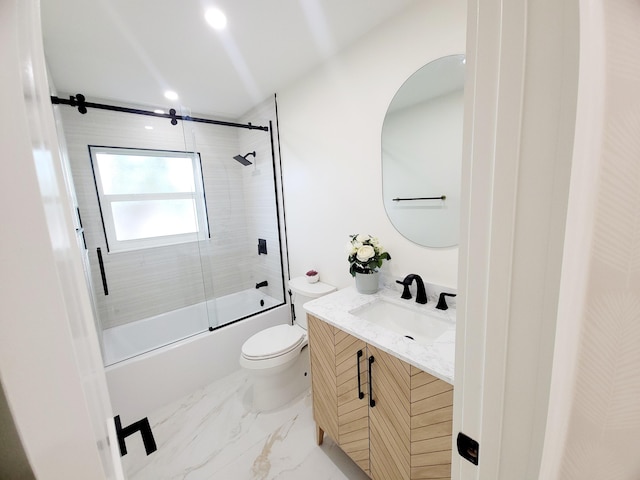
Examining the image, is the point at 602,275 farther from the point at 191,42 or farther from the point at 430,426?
the point at 191,42

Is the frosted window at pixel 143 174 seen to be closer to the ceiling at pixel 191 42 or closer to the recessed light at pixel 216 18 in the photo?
the ceiling at pixel 191 42

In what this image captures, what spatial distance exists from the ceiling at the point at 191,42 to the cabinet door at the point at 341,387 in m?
1.70

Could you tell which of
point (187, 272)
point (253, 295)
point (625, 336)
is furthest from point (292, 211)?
point (625, 336)

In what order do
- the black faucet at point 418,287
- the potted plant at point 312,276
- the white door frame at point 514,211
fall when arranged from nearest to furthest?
1. the white door frame at point 514,211
2. the black faucet at point 418,287
3. the potted plant at point 312,276

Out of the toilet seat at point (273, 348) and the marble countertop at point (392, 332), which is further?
the toilet seat at point (273, 348)

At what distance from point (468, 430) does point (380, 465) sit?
95 cm

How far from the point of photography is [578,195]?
0.95 ft

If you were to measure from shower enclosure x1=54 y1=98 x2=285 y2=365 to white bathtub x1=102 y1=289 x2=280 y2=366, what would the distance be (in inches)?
0.4

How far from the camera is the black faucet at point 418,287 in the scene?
4.63ft

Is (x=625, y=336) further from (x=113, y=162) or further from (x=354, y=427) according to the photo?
(x=113, y=162)

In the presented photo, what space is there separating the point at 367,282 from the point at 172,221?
91.4 inches

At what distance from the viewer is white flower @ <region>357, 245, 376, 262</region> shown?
5.01ft

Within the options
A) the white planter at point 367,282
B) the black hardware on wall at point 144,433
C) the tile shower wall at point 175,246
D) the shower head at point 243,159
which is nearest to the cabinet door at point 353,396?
the white planter at point 367,282

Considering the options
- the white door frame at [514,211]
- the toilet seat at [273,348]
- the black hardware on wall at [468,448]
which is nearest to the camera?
the white door frame at [514,211]
